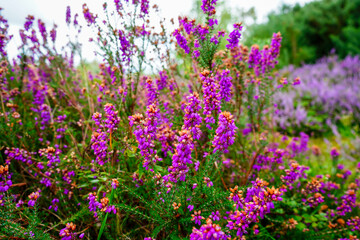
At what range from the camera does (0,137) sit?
238 centimetres

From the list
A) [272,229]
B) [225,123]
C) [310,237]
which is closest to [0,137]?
[225,123]

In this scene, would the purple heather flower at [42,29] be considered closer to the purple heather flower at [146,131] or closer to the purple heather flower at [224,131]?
the purple heather flower at [146,131]

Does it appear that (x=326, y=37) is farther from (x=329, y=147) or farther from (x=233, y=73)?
(x=233, y=73)

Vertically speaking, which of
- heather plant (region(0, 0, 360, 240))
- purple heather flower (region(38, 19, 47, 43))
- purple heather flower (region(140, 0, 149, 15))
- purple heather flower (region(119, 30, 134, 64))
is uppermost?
purple heather flower (region(38, 19, 47, 43))

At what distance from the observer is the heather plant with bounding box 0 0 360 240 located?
138 cm

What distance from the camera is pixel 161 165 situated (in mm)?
2246

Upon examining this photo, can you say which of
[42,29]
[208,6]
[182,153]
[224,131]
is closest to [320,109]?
[208,6]

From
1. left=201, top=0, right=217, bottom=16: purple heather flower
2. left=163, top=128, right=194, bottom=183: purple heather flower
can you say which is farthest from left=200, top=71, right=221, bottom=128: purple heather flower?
left=201, top=0, right=217, bottom=16: purple heather flower

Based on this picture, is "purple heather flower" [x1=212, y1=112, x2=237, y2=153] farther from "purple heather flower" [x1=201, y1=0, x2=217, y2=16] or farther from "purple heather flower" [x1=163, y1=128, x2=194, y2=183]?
"purple heather flower" [x1=201, y1=0, x2=217, y2=16]

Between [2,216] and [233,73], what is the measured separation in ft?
7.87

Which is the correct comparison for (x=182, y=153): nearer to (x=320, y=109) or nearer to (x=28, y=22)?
(x=28, y=22)

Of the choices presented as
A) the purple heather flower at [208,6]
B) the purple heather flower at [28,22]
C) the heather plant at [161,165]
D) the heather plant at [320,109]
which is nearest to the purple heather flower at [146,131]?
the heather plant at [161,165]

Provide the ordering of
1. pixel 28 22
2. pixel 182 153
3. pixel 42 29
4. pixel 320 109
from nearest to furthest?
pixel 182 153
pixel 28 22
pixel 42 29
pixel 320 109

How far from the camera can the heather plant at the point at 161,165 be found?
1.38 metres
